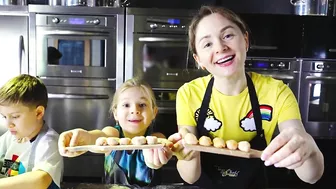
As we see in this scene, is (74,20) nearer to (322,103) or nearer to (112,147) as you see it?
(322,103)

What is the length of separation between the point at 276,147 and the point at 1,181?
62cm

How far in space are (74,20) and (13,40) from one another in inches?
16.4

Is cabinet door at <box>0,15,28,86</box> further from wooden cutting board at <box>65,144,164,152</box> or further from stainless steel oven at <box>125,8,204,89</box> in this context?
wooden cutting board at <box>65,144,164,152</box>

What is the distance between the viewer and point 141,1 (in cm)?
296

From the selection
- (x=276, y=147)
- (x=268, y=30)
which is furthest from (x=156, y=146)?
(x=268, y=30)

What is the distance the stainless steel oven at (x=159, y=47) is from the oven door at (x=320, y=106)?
29.3 inches

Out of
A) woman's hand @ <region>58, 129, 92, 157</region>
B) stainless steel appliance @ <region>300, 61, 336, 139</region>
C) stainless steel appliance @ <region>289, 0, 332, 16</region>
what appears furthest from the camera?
stainless steel appliance @ <region>289, 0, 332, 16</region>

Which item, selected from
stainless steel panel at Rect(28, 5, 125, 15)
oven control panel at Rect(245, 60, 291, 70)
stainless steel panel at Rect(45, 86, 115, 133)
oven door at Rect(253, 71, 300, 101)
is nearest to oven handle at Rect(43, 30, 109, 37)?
stainless steel panel at Rect(28, 5, 125, 15)

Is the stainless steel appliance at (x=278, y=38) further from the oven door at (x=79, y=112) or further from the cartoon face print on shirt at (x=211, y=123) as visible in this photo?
the cartoon face print on shirt at (x=211, y=123)

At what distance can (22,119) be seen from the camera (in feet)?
3.39

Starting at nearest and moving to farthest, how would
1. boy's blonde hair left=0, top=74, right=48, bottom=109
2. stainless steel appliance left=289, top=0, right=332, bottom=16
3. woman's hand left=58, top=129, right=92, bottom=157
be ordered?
woman's hand left=58, top=129, right=92, bottom=157
boy's blonde hair left=0, top=74, right=48, bottom=109
stainless steel appliance left=289, top=0, right=332, bottom=16

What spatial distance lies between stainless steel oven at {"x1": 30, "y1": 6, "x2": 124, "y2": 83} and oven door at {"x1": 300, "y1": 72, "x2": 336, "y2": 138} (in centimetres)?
123

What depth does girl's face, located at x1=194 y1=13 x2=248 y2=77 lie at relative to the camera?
2.85 ft

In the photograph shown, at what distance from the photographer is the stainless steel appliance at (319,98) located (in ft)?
8.37
